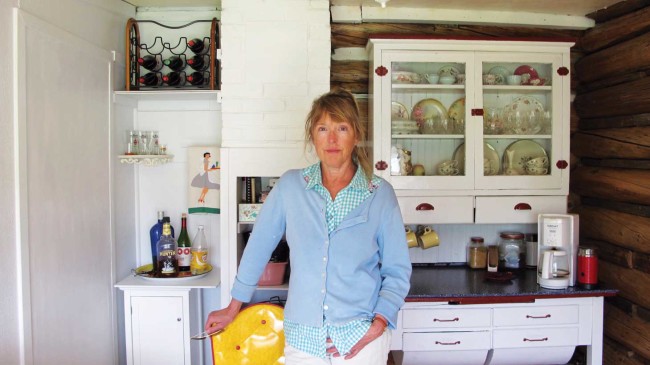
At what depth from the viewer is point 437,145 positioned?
3.03 metres

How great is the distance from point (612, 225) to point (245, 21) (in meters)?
2.20

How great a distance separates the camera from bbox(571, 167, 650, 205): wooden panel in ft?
8.79

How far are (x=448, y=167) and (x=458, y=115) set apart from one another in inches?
11.5

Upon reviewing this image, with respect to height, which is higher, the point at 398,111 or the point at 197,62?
the point at 197,62

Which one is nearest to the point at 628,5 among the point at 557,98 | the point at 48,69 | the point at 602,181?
the point at 557,98

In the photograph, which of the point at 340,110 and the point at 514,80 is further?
the point at 514,80

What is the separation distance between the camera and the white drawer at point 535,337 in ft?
8.81

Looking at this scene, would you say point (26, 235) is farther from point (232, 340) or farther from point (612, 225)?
point (612, 225)

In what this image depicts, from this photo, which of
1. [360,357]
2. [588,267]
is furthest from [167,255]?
[588,267]

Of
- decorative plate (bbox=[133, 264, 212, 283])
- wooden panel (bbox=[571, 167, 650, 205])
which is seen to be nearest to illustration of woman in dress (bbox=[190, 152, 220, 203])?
decorative plate (bbox=[133, 264, 212, 283])

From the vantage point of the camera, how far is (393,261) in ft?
5.71

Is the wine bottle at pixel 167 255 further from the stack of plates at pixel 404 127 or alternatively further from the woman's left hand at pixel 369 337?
the woman's left hand at pixel 369 337

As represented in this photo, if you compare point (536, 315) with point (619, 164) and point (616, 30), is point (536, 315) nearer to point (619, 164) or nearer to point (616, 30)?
point (619, 164)

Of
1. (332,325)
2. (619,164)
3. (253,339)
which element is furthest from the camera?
(619,164)
